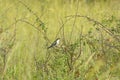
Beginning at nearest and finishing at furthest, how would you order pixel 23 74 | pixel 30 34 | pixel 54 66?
pixel 23 74, pixel 54 66, pixel 30 34

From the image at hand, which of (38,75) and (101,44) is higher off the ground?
(101,44)

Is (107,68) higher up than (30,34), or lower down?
lower down

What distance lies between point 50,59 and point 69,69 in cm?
16

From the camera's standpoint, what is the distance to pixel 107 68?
257 cm

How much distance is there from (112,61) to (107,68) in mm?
152

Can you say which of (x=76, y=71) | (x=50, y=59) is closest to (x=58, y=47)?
(x=50, y=59)

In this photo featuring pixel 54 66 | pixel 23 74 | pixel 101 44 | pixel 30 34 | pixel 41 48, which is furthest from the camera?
pixel 30 34

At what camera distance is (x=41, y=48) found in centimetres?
312

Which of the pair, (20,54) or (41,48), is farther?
(41,48)

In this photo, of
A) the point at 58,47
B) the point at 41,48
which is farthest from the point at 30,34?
the point at 58,47

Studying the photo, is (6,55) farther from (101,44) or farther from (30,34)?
(30,34)

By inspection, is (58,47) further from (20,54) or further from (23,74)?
(23,74)

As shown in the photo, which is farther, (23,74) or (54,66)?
(54,66)

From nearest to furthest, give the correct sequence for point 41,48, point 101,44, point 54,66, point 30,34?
point 54,66
point 101,44
point 41,48
point 30,34
